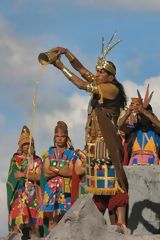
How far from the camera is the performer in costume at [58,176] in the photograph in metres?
11.4

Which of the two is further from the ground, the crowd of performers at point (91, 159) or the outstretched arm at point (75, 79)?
the outstretched arm at point (75, 79)

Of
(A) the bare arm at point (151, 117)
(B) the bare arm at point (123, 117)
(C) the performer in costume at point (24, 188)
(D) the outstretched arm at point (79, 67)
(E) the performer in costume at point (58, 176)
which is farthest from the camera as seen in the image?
(C) the performer in costume at point (24, 188)

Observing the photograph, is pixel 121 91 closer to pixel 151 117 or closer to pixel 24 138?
pixel 151 117

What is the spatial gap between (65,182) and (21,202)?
1.34 meters

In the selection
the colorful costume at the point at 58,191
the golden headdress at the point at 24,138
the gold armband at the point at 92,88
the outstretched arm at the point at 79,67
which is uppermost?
the outstretched arm at the point at 79,67

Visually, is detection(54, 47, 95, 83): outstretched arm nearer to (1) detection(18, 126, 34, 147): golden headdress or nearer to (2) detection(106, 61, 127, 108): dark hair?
(2) detection(106, 61, 127, 108): dark hair

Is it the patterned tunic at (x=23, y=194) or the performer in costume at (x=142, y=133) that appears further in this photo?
the patterned tunic at (x=23, y=194)

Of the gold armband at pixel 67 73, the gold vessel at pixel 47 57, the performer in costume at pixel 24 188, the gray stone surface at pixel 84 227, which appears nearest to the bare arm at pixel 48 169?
the performer in costume at pixel 24 188

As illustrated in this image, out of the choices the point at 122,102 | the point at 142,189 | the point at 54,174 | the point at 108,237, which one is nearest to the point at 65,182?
the point at 54,174

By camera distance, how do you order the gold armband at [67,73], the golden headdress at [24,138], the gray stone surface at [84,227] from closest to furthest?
the gray stone surface at [84,227]
the gold armband at [67,73]
the golden headdress at [24,138]

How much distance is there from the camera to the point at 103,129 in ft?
31.8

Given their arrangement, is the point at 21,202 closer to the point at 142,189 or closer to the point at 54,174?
the point at 54,174

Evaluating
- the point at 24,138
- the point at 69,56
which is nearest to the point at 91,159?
the point at 69,56

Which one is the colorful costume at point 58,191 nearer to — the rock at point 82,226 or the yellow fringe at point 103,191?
the yellow fringe at point 103,191
